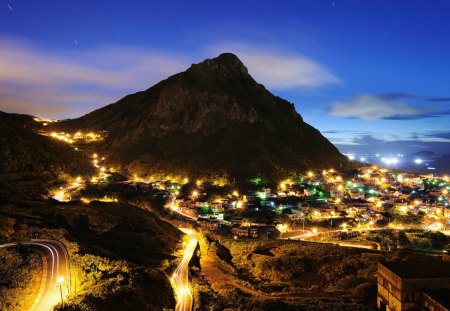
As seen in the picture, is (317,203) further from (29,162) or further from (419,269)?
(29,162)

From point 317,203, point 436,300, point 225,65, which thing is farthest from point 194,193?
point 225,65

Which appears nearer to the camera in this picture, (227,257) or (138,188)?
(227,257)

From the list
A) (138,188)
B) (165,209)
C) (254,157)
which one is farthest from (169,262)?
(254,157)

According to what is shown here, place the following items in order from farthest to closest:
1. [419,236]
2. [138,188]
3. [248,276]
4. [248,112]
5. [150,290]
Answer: [248,112], [138,188], [419,236], [248,276], [150,290]

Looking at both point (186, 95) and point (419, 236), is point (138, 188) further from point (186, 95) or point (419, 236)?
point (186, 95)

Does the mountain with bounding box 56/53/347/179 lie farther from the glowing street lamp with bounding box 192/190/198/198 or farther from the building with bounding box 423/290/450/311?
the building with bounding box 423/290/450/311

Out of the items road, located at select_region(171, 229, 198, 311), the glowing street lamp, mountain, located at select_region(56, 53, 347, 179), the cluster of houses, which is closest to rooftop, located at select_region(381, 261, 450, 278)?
road, located at select_region(171, 229, 198, 311)
